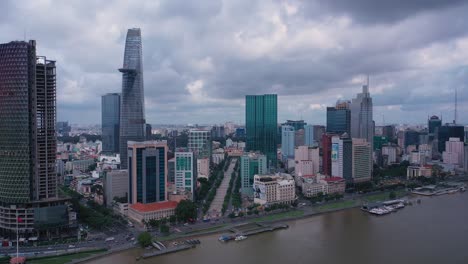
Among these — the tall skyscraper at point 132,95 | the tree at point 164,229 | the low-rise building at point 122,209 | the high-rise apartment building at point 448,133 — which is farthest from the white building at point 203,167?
the high-rise apartment building at point 448,133

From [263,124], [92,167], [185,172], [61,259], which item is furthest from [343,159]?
[92,167]

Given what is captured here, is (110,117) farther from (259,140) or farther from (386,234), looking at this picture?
(386,234)

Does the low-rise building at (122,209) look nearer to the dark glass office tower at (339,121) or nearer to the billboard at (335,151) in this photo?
the billboard at (335,151)

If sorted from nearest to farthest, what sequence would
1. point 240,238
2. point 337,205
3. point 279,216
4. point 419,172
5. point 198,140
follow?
1. point 240,238
2. point 279,216
3. point 337,205
4. point 419,172
5. point 198,140

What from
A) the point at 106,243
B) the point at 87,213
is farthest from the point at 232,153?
the point at 106,243

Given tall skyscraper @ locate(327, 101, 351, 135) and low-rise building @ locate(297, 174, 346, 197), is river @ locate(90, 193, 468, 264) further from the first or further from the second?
tall skyscraper @ locate(327, 101, 351, 135)

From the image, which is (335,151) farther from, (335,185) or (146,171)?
(146,171)
